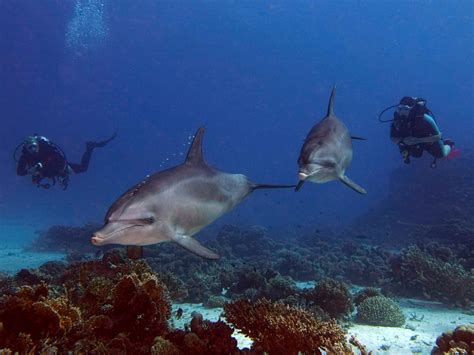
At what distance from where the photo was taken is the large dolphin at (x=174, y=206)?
323cm

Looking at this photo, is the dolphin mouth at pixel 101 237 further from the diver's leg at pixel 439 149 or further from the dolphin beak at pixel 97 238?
the diver's leg at pixel 439 149

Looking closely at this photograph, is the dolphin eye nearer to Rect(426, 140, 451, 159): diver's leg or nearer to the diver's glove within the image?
Rect(426, 140, 451, 159): diver's leg

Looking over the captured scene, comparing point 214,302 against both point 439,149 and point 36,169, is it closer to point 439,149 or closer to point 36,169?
point 439,149

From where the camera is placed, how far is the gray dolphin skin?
398cm

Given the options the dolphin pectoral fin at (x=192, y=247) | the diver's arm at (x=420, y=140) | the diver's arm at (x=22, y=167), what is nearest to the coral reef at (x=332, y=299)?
the dolphin pectoral fin at (x=192, y=247)

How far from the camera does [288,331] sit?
3586mm

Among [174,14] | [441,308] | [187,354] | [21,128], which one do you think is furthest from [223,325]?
[21,128]

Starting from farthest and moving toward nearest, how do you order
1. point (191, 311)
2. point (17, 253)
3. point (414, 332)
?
point (17, 253) → point (191, 311) → point (414, 332)

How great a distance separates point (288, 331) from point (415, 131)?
332 inches

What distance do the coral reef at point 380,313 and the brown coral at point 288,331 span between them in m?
3.37

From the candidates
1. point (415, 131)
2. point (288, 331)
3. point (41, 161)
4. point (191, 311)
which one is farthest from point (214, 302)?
point (41, 161)

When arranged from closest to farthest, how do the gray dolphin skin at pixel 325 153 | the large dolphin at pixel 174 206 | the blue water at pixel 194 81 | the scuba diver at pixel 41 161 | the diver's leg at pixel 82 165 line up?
1. the large dolphin at pixel 174 206
2. the gray dolphin skin at pixel 325 153
3. the scuba diver at pixel 41 161
4. the diver's leg at pixel 82 165
5. the blue water at pixel 194 81

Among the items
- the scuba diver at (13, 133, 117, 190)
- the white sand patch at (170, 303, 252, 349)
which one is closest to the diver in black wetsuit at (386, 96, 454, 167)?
the white sand patch at (170, 303, 252, 349)

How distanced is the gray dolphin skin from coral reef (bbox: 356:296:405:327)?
2.84 metres
